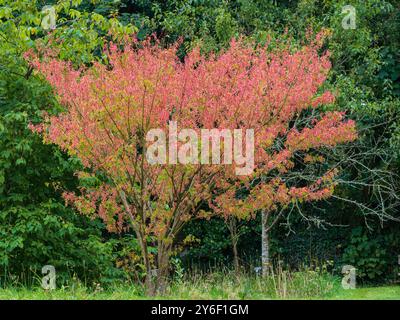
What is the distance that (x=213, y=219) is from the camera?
49.9 feet

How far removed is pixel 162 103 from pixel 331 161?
5.76 m

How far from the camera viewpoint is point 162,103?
8.22 m

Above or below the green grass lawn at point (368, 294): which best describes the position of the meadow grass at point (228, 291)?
above

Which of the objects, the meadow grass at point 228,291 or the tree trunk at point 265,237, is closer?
the meadow grass at point 228,291

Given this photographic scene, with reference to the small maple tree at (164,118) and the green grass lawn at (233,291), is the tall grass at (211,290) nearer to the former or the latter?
the green grass lawn at (233,291)

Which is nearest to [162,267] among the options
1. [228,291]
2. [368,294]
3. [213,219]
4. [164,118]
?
[228,291]

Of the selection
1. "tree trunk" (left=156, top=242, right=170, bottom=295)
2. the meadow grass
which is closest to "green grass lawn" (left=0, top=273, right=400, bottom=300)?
the meadow grass

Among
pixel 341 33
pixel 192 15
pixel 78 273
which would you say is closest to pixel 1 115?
pixel 78 273

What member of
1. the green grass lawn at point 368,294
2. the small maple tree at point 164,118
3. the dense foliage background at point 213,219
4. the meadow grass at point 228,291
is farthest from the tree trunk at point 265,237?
the small maple tree at point 164,118

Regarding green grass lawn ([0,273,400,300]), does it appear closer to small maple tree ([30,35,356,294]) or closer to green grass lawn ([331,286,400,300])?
green grass lawn ([331,286,400,300])

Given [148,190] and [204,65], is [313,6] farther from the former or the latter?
[148,190]

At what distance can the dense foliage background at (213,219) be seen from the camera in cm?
988

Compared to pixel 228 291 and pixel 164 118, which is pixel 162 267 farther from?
pixel 164 118
